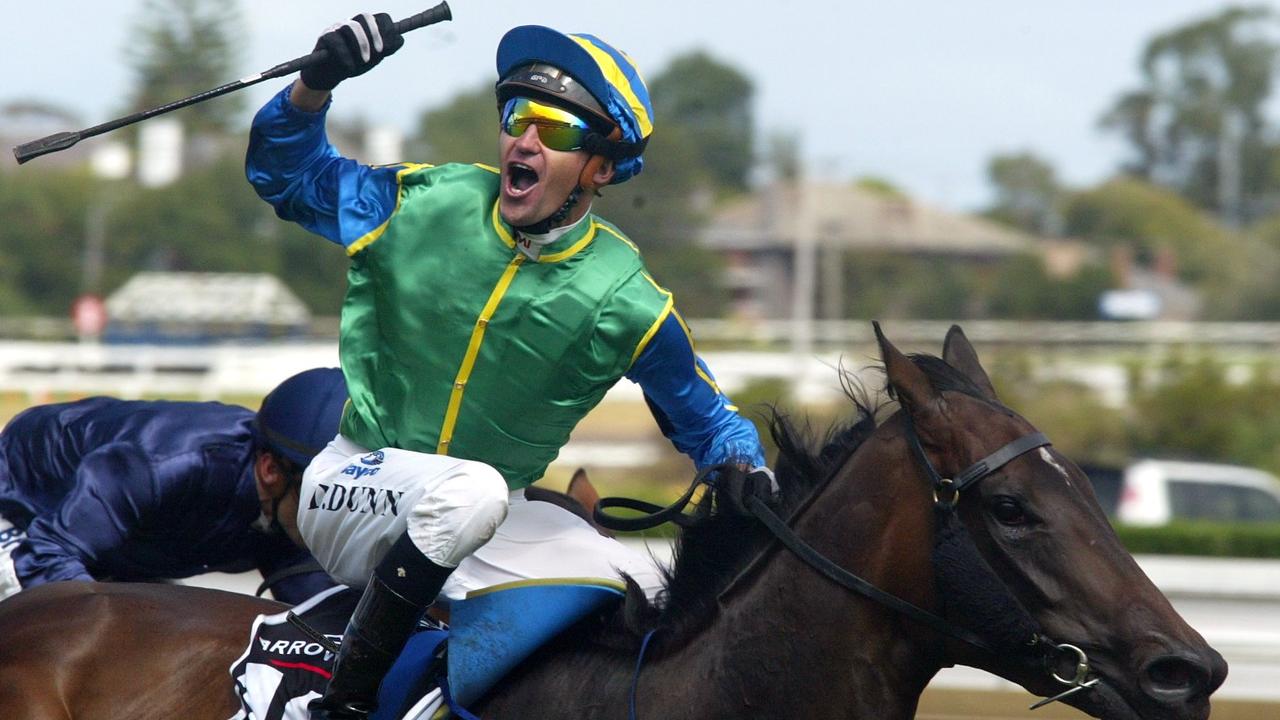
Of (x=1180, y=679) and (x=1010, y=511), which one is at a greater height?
(x=1010, y=511)

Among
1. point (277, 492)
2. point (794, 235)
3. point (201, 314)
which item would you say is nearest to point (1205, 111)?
point (794, 235)

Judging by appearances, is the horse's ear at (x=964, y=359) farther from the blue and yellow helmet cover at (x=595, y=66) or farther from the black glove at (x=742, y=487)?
the blue and yellow helmet cover at (x=595, y=66)

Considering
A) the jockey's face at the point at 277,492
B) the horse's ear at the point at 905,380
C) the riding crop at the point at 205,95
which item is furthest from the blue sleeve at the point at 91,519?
the horse's ear at the point at 905,380

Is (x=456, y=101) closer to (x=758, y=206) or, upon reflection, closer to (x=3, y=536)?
(x=758, y=206)

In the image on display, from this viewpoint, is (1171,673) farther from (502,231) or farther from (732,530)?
(502,231)

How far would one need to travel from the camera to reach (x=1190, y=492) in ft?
41.2

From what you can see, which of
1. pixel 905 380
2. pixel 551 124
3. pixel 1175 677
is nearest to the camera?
pixel 1175 677

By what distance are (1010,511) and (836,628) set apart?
0.36m

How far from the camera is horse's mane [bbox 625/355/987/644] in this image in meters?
2.76

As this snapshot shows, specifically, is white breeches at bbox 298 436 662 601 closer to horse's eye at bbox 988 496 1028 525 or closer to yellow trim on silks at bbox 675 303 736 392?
yellow trim on silks at bbox 675 303 736 392

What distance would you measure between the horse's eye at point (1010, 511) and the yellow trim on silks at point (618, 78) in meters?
1.00

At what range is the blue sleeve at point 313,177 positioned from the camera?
3.00m

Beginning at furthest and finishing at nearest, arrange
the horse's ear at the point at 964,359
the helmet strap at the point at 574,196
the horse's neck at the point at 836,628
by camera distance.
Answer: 1. the helmet strap at the point at 574,196
2. the horse's ear at the point at 964,359
3. the horse's neck at the point at 836,628

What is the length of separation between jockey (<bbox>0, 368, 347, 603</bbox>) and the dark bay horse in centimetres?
136
